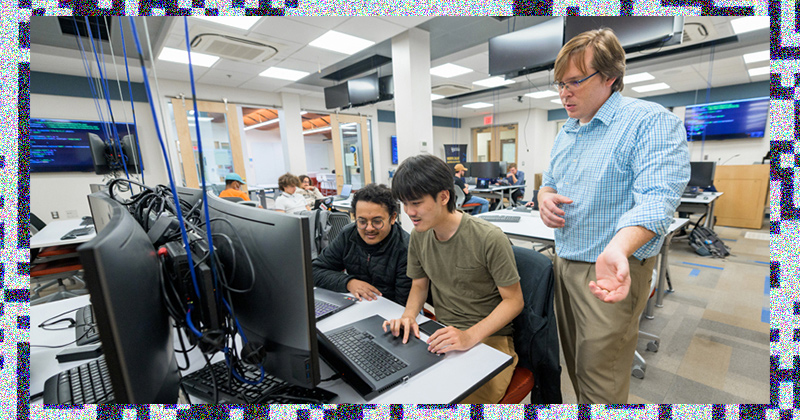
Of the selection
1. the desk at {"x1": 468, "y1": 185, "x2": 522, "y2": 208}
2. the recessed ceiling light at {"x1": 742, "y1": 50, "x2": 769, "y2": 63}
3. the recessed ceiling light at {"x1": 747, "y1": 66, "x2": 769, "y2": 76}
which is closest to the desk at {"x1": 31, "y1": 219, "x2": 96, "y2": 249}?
the desk at {"x1": 468, "y1": 185, "x2": 522, "y2": 208}

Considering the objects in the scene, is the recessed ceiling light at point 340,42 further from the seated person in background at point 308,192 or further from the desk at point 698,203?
the desk at point 698,203

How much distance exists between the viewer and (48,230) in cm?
334

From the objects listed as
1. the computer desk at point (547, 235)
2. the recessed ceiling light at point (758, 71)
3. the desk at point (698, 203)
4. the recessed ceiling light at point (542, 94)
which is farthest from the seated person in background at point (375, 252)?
the recessed ceiling light at point (758, 71)

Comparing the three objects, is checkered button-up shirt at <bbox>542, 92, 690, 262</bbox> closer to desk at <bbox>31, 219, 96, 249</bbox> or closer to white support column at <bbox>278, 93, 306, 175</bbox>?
desk at <bbox>31, 219, 96, 249</bbox>

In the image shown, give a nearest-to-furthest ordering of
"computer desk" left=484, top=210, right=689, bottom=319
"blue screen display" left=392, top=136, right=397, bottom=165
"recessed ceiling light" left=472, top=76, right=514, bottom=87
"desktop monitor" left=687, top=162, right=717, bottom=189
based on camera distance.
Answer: "computer desk" left=484, top=210, right=689, bottom=319, "desktop monitor" left=687, top=162, right=717, bottom=189, "recessed ceiling light" left=472, top=76, right=514, bottom=87, "blue screen display" left=392, top=136, right=397, bottom=165

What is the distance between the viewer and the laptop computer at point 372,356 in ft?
2.74

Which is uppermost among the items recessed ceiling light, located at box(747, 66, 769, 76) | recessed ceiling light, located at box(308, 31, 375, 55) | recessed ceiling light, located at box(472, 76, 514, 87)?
recessed ceiling light, located at box(308, 31, 375, 55)

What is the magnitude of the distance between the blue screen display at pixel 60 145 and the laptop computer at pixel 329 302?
558cm

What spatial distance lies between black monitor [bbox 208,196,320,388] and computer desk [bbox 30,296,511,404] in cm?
21

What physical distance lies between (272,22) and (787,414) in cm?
427

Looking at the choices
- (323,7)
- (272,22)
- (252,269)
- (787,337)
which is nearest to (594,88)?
(787,337)

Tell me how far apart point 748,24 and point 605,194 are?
5183 millimetres

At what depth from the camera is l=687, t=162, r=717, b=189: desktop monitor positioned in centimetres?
446

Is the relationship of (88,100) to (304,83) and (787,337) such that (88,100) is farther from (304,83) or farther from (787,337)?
(787,337)
